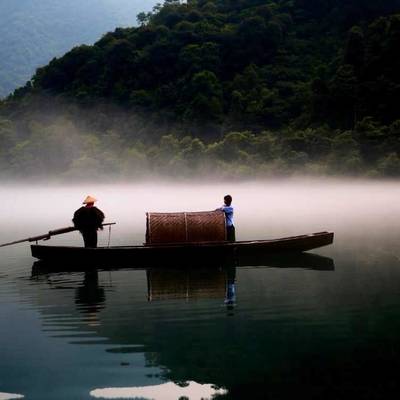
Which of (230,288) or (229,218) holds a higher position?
(229,218)

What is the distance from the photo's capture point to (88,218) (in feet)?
75.2

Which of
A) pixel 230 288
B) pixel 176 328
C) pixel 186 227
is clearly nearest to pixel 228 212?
pixel 186 227

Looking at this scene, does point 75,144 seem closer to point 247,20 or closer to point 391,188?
point 247,20

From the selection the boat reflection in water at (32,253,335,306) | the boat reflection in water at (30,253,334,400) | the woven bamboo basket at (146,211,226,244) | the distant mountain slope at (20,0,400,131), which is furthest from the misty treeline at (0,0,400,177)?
the boat reflection in water at (30,253,334,400)

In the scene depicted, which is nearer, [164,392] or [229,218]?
[164,392]

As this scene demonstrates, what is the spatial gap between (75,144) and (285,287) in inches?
4064

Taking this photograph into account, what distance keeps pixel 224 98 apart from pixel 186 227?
9856 centimetres

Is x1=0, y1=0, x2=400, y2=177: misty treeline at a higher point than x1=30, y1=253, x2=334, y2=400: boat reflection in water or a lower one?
higher

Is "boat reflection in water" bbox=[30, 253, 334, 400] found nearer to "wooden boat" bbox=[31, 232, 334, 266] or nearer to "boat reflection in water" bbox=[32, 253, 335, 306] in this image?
"boat reflection in water" bbox=[32, 253, 335, 306]

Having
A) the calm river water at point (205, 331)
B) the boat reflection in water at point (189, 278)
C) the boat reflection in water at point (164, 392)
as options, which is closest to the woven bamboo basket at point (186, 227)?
the boat reflection in water at point (189, 278)

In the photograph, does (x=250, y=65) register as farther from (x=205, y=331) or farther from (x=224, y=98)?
(x=205, y=331)

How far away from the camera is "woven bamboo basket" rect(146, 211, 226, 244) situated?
75.2 ft

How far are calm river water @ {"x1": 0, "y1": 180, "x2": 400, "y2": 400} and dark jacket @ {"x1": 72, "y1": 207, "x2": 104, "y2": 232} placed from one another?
1.89 m

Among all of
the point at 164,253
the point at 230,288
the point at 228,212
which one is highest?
the point at 228,212
